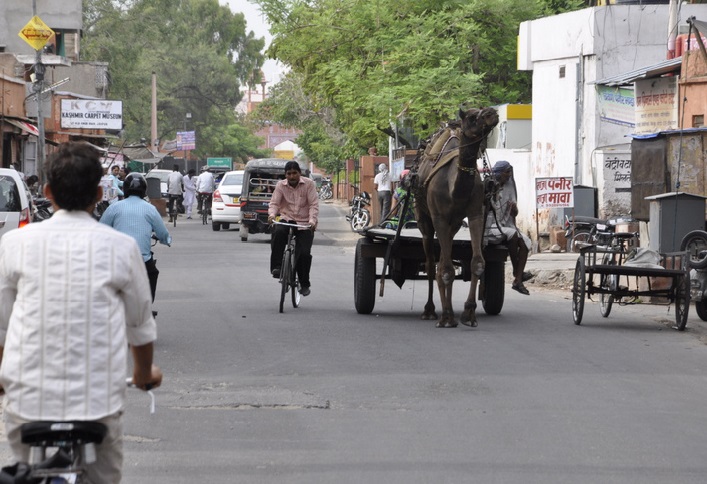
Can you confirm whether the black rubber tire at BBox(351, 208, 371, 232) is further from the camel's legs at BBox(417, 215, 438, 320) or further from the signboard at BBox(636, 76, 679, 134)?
the camel's legs at BBox(417, 215, 438, 320)

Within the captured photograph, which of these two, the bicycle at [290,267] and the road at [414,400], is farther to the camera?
the bicycle at [290,267]

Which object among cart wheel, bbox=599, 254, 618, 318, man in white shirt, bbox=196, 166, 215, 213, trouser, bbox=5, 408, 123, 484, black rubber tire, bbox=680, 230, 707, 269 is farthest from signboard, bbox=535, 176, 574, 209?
trouser, bbox=5, 408, 123, 484

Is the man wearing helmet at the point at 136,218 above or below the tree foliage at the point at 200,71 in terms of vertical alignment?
below

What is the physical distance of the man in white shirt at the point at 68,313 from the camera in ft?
13.4

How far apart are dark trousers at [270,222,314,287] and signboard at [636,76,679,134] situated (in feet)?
36.3

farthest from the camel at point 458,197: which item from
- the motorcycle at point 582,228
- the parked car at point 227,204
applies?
the parked car at point 227,204

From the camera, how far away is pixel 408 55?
35.8 m

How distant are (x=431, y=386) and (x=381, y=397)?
606 mm

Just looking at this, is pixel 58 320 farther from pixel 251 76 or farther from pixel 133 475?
pixel 251 76

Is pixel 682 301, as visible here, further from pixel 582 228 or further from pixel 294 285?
pixel 582 228

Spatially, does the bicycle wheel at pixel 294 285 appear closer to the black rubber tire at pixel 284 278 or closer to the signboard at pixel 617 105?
the black rubber tire at pixel 284 278

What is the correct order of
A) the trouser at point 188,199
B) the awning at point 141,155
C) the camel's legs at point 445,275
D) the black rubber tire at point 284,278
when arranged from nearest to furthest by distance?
the camel's legs at point 445,275 < the black rubber tire at point 284,278 < the trouser at point 188,199 < the awning at point 141,155

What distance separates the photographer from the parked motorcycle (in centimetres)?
1455

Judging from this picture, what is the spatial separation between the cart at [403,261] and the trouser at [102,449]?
32.5 feet
